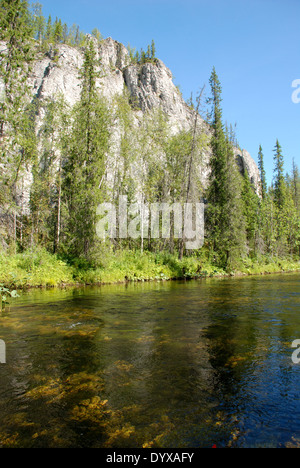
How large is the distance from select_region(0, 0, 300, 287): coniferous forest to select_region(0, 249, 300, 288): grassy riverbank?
0.07 m

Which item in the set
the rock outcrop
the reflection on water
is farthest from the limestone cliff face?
the reflection on water

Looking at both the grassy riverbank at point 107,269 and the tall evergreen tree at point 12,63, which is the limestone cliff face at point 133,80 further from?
the tall evergreen tree at point 12,63

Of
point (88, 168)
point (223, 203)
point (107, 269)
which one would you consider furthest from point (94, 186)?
point (223, 203)

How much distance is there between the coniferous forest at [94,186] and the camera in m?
14.1

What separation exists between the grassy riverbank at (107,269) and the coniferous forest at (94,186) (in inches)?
2.9

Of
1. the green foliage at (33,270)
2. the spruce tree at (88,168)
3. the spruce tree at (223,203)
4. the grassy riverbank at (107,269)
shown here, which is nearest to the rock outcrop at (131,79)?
the spruce tree at (223,203)

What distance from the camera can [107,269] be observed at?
19.0 meters

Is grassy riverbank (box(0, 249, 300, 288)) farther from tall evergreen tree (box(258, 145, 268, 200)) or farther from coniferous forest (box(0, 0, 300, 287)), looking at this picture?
tall evergreen tree (box(258, 145, 268, 200))

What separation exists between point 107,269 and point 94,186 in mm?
5712

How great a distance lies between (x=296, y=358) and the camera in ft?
16.5

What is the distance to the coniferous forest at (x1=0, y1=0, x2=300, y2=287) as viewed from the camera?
46.4 feet

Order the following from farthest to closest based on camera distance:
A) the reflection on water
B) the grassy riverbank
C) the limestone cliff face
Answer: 1. the limestone cliff face
2. the grassy riverbank
3. the reflection on water

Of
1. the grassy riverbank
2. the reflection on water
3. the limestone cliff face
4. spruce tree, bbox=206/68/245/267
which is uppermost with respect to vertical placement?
the limestone cliff face

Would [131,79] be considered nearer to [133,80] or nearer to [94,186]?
[133,80]
